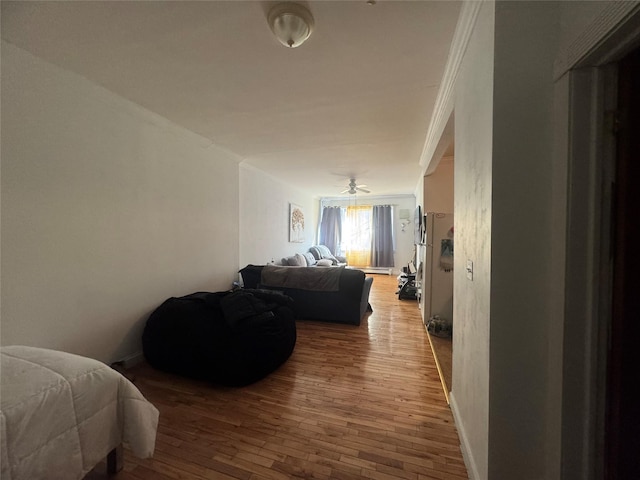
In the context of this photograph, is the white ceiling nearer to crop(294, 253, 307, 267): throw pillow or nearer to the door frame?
the door frame

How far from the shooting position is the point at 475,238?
4.37ft

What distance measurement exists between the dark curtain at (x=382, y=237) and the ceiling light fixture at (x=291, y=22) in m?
6.40

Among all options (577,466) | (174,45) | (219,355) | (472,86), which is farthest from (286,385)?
(174,45)

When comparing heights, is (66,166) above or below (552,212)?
above

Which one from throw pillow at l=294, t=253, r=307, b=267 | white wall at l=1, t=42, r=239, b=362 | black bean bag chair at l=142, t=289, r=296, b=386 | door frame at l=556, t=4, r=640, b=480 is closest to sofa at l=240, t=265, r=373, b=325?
black bean bag chair at l=142, t=289, r=296, b=386

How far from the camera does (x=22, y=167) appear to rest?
174cm

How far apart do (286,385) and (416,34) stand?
2690 millimetres

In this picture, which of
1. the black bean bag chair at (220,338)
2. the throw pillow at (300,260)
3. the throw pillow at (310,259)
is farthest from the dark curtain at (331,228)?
the black bean bag chair at (220,338)

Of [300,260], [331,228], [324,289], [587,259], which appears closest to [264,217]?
[300,260]

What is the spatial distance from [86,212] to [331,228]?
6.35 meters

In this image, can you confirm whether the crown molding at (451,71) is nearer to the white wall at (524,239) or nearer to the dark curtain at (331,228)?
the white wall at (524,239)

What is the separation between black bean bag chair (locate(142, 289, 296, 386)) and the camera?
2086 millimetres

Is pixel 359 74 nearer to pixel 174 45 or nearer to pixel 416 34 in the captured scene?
pixel 416 34

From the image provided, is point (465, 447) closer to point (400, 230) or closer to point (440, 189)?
point (440, 189)
